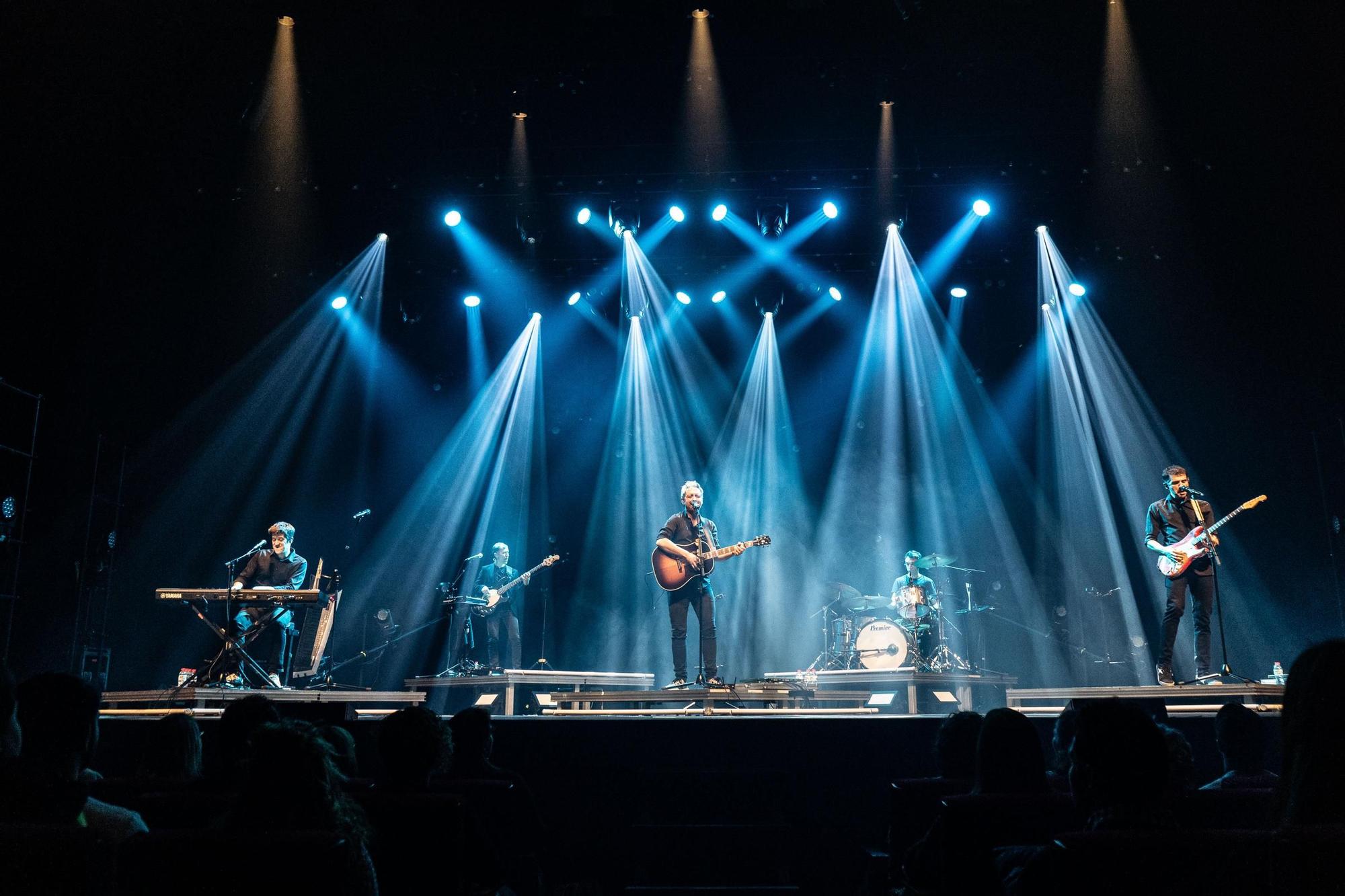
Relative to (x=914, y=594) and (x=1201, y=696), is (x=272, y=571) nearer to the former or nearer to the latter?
(x=914, y=594)

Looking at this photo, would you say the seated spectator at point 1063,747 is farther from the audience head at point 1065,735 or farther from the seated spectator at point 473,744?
the seated spectator at point 473,744

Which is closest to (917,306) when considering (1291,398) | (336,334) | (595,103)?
(1291,398)

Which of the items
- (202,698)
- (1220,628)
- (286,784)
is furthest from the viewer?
(1220,628)

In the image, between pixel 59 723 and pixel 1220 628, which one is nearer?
pixel 59 723

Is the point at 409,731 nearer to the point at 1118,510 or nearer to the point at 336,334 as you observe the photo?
the point at 336,334

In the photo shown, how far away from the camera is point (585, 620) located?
14242mm

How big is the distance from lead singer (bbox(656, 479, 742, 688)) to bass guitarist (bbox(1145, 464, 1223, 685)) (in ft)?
12.1

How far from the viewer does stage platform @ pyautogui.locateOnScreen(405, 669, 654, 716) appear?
9477 mm

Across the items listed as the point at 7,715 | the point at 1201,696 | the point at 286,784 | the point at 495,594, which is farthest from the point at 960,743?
the point at 495,594

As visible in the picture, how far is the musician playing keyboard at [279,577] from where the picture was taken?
9.33 metres

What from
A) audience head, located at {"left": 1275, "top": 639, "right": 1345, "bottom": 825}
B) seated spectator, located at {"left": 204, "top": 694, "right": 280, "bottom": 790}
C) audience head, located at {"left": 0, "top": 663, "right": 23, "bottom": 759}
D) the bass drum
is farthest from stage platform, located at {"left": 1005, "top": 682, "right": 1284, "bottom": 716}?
audience head, located at {"left": 0, "top": 663, "right": 23, "bottom": 759}

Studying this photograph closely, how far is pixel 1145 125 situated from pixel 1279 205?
1.46 meters

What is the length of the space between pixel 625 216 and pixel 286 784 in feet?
33.6

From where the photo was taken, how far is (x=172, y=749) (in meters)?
3.58
